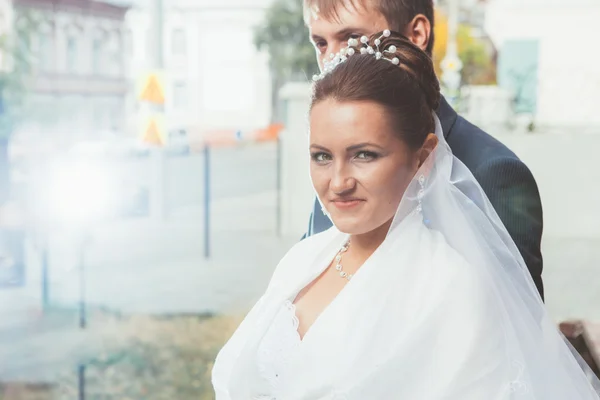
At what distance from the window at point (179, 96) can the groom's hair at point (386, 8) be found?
77.4ft

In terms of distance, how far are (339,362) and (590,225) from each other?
23.4 ft

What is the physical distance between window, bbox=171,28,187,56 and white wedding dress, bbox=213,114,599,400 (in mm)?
24693

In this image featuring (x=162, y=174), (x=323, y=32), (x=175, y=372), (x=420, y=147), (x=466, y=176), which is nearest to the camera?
(x=420, y=147)

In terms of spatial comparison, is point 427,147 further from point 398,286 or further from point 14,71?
point 14,71

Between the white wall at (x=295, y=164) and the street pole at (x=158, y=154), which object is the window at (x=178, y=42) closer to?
the street pole at (x=158, y=154)

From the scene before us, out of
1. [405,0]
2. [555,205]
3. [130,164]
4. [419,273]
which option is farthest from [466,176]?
[130,164]

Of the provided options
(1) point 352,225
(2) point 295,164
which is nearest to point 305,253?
(1) point 352,225

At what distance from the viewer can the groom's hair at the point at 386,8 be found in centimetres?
142

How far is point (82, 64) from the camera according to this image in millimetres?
18000

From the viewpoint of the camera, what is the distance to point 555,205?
777 cm

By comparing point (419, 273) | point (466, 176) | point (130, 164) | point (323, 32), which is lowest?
point (130, 164)

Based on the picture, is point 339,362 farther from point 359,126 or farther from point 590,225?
point 590,225

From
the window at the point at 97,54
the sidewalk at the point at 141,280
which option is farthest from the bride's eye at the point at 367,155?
the window at the point at 97,54

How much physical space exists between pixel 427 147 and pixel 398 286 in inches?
7.9
